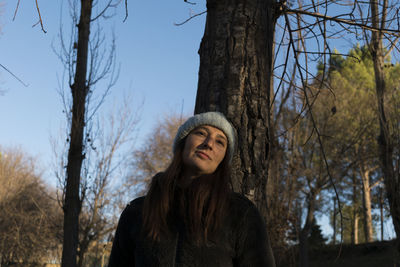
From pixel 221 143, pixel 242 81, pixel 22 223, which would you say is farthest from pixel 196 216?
pixel 22 223

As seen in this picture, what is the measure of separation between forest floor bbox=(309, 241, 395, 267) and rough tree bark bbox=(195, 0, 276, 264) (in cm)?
1433

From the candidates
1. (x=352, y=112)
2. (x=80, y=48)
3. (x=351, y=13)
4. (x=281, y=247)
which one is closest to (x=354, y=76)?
(x=352, y=112)

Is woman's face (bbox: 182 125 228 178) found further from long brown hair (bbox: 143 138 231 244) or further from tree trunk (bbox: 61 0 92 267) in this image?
tree trunk (bbox: 61 0 92 267)

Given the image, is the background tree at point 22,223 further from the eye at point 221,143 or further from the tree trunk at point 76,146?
the eye at point 221,143

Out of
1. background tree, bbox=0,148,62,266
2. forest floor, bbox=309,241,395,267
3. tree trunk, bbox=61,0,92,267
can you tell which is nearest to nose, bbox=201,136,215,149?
tree trunk, bbox=61,0,92,267

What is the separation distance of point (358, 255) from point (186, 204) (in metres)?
18.2

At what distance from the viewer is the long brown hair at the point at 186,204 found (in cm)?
182

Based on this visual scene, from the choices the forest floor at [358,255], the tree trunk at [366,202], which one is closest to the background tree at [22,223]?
the forest floor at [358,255]

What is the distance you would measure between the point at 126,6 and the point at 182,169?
3.60 feet

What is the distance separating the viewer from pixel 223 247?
5.95 ft

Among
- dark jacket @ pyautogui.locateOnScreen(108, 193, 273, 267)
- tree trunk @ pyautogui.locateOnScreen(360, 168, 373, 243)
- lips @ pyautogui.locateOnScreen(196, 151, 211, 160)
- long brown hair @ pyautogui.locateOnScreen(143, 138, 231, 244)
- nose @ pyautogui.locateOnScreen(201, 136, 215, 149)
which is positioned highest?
tree trunk @ pyautogui.locateOnScreen(360, 168, 373, 243)

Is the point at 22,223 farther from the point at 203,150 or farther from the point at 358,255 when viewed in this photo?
the point at 203,150

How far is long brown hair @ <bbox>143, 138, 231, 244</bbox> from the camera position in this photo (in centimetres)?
182

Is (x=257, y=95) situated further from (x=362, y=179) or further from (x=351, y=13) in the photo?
(x=362, y=179)
